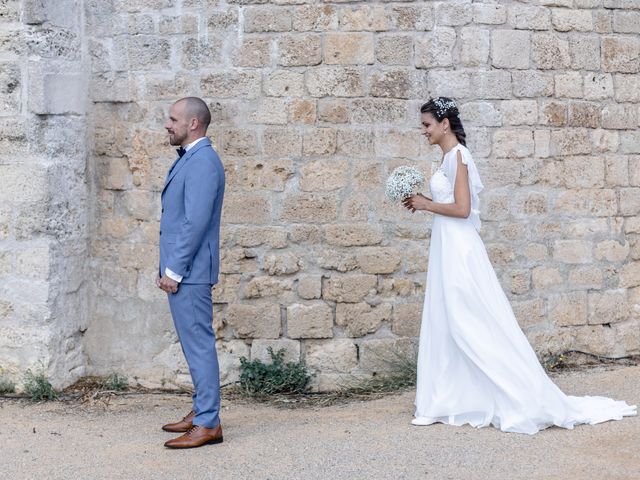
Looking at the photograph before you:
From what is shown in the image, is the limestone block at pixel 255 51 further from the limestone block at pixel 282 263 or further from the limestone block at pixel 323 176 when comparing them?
the limestone block at pixel 282 263

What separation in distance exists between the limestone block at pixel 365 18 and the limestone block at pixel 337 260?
1.61m

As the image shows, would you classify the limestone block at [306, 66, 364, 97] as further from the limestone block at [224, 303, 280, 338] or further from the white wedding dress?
the limestone block at [224, 303, 280, 338]

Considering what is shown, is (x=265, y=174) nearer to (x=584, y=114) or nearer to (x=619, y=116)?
(x=584, y=114)

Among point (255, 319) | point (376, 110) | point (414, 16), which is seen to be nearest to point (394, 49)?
point (414, 16)

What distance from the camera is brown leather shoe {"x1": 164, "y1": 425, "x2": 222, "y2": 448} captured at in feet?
17.7

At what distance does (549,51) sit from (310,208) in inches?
83.9

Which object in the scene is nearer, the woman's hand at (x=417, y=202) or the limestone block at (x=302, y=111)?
the woman's hand at (x=417, y=202)

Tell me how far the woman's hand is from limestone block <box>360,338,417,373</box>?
1414 mm

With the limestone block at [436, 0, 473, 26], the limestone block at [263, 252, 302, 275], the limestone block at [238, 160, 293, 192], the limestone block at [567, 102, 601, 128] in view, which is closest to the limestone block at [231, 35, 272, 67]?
the limestone block at [238, 160, 293, 192]

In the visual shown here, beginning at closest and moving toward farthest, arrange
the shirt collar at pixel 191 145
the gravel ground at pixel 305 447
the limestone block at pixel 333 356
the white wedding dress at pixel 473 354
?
the gravel ground at pixel 305 447 → the shirt collar at pixel 191 145 → the white wedding dress at pixel 473 354 → the limestone block at pixel 333 356

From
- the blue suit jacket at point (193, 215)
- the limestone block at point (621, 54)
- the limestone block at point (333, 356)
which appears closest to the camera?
the blue suit jacket at point (193, 215)

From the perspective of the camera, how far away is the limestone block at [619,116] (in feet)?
24.2

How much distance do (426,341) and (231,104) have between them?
2.29 m

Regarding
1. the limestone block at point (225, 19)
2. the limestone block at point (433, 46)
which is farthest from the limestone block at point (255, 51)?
the limestone block at point (433, 46)
